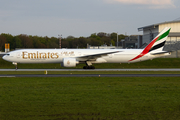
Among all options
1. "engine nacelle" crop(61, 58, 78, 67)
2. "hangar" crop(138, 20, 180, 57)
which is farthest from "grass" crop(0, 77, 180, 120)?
"hangar" crop(138, 20, 180, 57)

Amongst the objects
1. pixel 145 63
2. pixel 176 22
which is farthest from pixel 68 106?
pixel 176 22

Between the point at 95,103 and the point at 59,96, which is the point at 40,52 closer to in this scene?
the point at 59,96

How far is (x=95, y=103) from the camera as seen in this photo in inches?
486

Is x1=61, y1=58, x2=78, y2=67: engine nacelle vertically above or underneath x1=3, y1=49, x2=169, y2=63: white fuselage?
underneath

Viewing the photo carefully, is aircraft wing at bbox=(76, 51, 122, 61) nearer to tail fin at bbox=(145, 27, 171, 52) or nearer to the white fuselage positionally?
the white fuselage

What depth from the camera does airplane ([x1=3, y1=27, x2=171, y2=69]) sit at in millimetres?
35625

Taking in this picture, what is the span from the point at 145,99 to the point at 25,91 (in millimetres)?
7655

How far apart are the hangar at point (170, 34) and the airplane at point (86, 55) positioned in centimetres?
2510

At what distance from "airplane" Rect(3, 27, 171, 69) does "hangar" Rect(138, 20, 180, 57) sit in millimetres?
25095

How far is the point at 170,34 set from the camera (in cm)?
6619

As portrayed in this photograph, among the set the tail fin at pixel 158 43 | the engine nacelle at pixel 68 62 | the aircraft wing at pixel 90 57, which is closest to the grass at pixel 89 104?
the engine nacelle at pixel 68 62

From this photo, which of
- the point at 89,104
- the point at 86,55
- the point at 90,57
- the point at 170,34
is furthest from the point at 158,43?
the point at 170,34

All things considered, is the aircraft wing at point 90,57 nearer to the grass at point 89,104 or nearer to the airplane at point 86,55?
the airplane at point 86,55

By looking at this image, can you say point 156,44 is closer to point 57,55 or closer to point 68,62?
point 68,62
